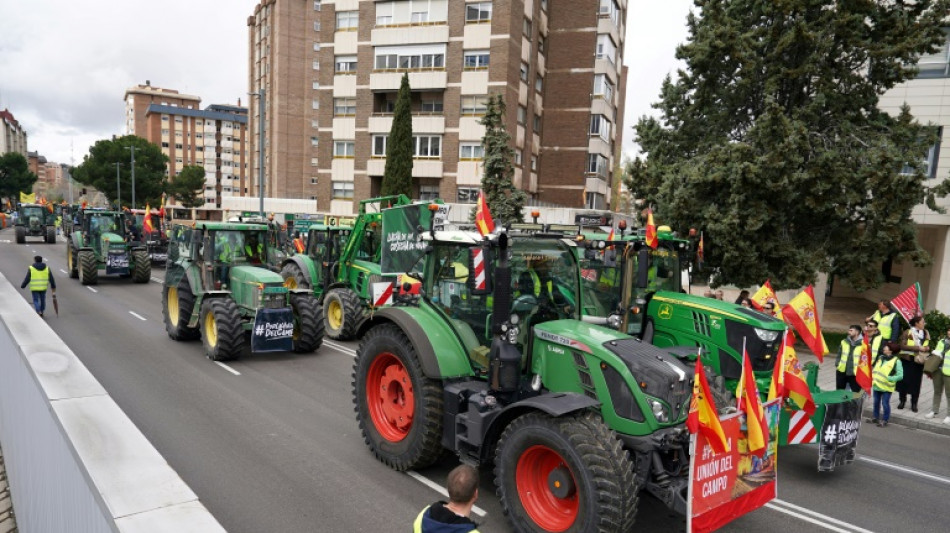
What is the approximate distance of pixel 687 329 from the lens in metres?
8.13

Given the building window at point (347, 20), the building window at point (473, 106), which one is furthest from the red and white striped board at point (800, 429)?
the building window at point (347, 20)

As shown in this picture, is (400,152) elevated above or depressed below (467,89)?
below

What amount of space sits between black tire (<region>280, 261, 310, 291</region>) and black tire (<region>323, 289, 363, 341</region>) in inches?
51.7

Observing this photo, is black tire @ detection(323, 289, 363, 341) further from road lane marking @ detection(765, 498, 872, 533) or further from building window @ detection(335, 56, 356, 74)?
building window @ detection(335, 56, 356, 74)

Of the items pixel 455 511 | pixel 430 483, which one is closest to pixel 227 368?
pixel 430 483

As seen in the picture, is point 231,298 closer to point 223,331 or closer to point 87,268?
point 223,331

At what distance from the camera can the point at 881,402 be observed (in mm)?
9406

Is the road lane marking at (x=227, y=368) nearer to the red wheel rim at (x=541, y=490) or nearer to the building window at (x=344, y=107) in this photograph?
the red wheel rim at (x=541, y=490)

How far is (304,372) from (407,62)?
28.9 metres

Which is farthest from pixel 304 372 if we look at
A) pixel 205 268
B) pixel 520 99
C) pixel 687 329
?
pixel 520 99

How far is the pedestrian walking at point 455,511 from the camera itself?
113 inches

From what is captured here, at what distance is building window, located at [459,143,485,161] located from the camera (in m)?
33.6

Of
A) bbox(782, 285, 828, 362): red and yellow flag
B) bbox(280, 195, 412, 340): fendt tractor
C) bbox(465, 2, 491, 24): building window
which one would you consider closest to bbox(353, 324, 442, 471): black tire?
bbox(782, 285, 828, 362): red and yellow flag

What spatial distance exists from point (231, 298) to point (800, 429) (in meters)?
9.81
